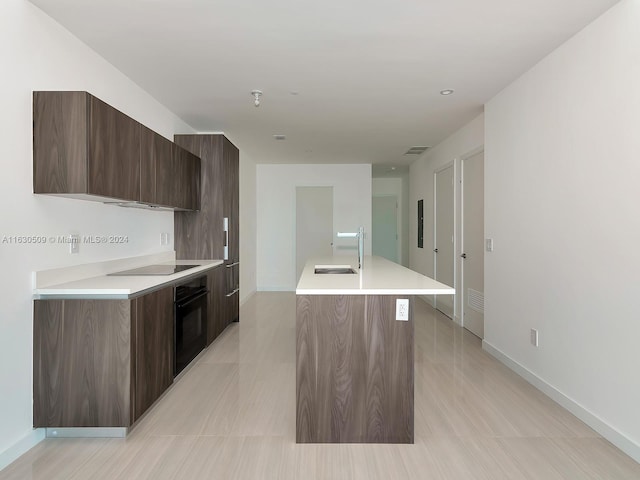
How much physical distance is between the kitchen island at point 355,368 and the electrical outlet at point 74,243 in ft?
5.04

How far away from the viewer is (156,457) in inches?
87.0

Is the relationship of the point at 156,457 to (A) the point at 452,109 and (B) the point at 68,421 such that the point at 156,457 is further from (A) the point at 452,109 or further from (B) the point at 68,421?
(A) the point at 452,109

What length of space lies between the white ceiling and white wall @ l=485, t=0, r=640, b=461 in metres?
0.26

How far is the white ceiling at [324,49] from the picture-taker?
2.38m

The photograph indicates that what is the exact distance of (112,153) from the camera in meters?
2.62

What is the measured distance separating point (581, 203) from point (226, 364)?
308cm

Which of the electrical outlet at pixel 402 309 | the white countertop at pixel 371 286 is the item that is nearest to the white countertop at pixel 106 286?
the white countertop at pixel 371 286

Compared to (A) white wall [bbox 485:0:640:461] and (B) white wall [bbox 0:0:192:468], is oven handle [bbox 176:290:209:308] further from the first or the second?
(A) white wall [bbox 485:0:640:461]

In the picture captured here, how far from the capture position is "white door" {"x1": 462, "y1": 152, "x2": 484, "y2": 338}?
15.1 feet

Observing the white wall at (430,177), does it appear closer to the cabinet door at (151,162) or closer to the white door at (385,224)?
the white door at (385,224)

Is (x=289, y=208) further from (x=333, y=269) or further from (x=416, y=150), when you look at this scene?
(x=333, y=269)

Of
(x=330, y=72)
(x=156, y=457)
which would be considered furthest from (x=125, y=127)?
(x=156, y=457)

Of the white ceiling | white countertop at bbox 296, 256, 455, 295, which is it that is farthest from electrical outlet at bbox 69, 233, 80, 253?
white countertop at bbox 296, 256, 455, 295

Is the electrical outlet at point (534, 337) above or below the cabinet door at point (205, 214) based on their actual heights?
below
